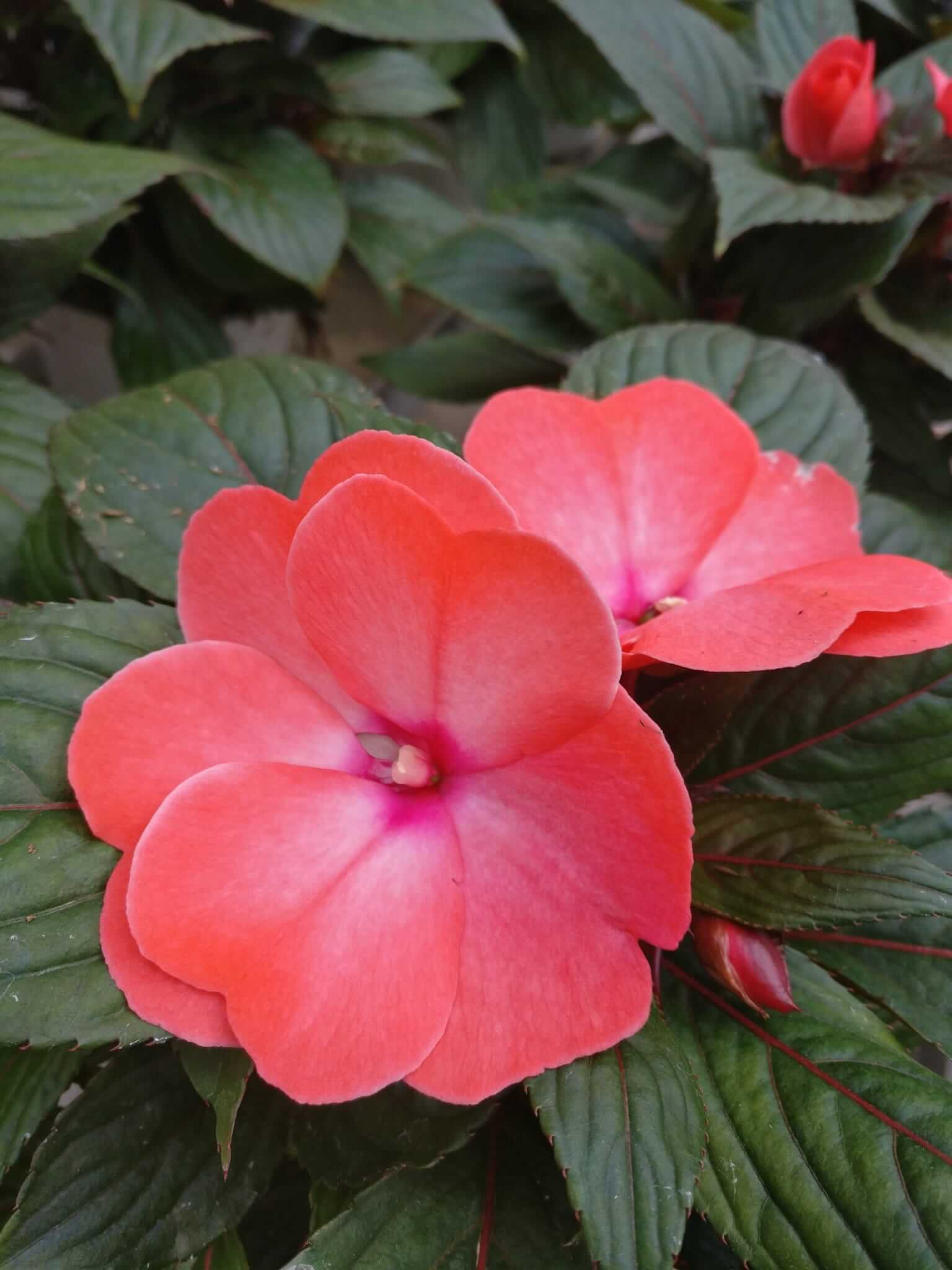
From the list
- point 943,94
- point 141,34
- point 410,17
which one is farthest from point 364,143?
point 943,94

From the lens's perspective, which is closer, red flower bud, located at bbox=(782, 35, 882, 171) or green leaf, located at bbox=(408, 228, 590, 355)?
red flower bud, located at bbox=(782, 35, 882, 171)

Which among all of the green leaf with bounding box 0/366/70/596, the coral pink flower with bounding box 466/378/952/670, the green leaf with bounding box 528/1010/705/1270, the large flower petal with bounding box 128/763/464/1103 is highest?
the coral pink flower with bounding box 466/378/952/670

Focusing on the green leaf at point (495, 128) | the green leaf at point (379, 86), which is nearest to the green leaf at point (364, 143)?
the green leaf at point (379, 86)

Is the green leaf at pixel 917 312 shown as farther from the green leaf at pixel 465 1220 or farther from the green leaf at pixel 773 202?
the green leaf at pixel 465 1220

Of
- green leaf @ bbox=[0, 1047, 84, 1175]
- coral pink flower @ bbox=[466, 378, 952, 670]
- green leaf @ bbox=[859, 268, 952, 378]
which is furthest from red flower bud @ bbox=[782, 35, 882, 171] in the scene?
green leaf @ bbox=[0, 1047, 84, 1175]

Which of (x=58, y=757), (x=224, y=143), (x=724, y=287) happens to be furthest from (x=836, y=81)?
(x=58, y=757)

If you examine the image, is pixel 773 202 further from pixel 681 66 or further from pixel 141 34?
pixel 141 34

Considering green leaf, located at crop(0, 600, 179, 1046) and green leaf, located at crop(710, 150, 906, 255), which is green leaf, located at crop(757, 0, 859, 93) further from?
green leaf, located at crop(0, 600, 179, 1046)
